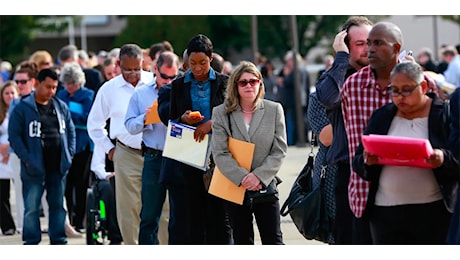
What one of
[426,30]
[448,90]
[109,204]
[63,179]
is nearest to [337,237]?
[109,204]

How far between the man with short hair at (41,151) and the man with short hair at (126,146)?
44.4 inches

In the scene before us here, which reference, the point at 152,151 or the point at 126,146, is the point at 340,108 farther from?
the point at 126,146

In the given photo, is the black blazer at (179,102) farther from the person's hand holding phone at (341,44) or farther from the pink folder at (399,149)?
the pink folder at (399,149)

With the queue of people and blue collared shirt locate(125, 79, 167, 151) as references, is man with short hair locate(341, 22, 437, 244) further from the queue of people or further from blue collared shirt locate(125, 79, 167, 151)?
blue collared shirt locate(125, 79, 167, 151)

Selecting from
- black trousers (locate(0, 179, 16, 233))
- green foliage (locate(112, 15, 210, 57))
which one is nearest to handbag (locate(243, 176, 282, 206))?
black trousers (locate(0, 179, 16, 233))

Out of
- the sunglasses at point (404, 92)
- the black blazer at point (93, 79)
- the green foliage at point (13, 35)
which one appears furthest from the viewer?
the green foliage at point (13, 35)

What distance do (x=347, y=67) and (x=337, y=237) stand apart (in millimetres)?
1142

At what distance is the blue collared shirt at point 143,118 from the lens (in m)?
9.77

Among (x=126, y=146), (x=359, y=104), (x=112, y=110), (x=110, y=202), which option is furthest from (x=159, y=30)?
(x=359, y=104)

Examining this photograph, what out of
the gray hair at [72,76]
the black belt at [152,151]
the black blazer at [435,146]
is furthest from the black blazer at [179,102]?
the gray hair at [72,76]

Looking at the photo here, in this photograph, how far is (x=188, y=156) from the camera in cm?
900

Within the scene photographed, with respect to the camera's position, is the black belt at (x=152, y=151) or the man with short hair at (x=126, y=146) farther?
the man with short hair at (x=126, y=146)

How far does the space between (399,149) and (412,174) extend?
30 centimetres
